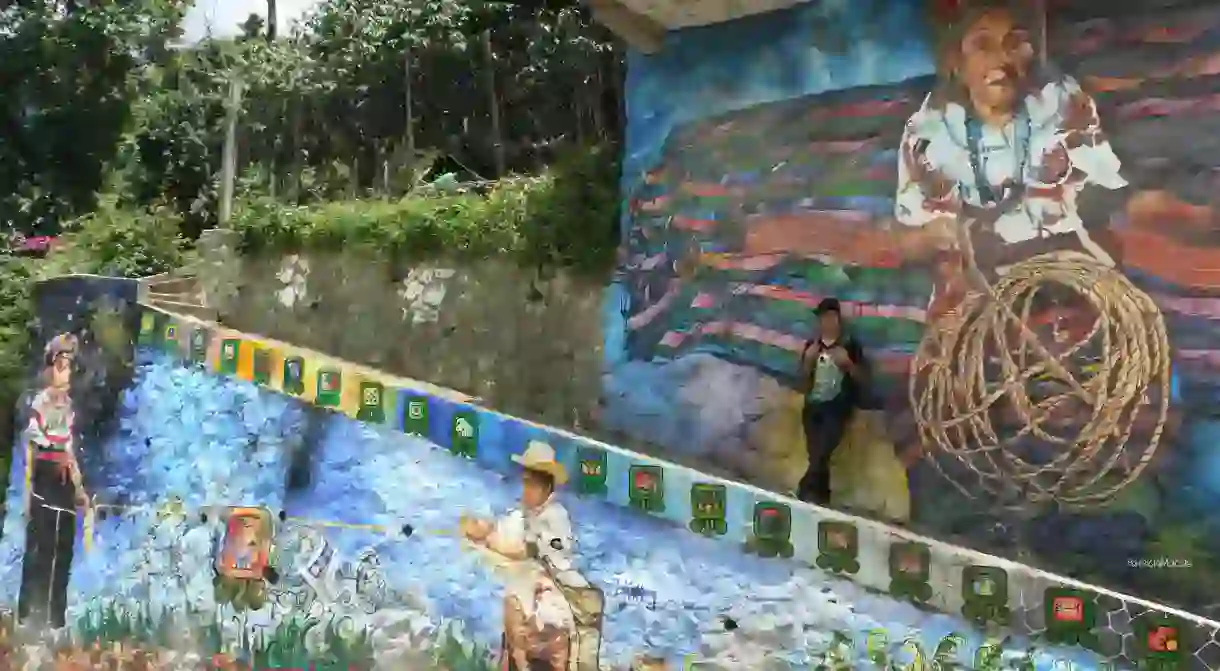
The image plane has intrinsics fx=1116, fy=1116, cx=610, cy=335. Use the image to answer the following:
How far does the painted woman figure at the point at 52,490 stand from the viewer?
755 cm

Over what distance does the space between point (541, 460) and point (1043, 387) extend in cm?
241

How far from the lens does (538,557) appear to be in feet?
18.4

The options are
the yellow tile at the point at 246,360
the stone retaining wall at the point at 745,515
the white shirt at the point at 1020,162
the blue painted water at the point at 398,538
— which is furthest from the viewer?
the yellow tile at the point at 246,360

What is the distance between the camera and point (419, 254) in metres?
6.55

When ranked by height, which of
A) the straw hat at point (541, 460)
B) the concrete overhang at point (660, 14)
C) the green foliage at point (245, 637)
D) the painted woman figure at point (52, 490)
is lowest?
the green foliage at point (245, 637)

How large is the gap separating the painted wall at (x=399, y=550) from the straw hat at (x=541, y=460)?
50 mm

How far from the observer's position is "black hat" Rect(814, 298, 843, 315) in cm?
520

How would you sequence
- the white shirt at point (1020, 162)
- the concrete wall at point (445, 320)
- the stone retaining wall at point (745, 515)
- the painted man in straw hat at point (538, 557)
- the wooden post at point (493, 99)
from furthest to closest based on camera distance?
the wooden post at point (493, 99) < the concrete wall at point (445, 320) < the painted man in straw hat at point (538, 557) < the white shirt at point (1020, 162) < the stone retaining wall at point (745, 515)

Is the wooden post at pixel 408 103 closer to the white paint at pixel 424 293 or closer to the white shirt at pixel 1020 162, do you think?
the white paint at pixel 424 293

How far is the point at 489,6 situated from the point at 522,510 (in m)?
5.65

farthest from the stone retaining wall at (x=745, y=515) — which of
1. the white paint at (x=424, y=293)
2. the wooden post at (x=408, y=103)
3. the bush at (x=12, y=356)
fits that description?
the wooden post at (x=408, y=103)

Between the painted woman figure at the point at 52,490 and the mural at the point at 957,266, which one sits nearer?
the mural at the point at 957,266

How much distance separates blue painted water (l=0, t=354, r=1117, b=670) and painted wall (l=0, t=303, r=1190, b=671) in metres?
0.01

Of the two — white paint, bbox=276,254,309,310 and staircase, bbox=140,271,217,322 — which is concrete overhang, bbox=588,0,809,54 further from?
staircase, bbox=140,271,217,322
